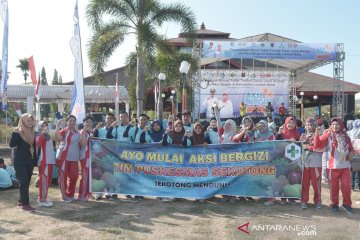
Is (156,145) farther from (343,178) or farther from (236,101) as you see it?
(236,101)

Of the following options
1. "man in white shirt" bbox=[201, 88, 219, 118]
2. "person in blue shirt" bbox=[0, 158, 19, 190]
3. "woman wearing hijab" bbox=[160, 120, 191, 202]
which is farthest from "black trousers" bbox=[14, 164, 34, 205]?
"man in white shirt" bbox=[201, 88, 219, 118]

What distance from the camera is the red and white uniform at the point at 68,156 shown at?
690cm

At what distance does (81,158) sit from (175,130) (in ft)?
5.82

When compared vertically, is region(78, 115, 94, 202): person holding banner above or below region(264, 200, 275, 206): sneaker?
above

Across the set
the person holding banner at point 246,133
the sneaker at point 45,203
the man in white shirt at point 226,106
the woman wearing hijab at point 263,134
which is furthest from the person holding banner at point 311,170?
the man in white shirt at point 226,106

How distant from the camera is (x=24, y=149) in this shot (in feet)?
20.6

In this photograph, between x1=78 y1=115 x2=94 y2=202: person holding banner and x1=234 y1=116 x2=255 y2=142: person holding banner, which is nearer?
x1=234 y1=116 x2=255 y2=142: person holding banner

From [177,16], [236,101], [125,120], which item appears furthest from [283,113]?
[125,120]

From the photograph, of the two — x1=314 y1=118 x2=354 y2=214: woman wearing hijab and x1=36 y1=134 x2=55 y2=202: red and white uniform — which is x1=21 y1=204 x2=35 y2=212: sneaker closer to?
x1=36 y1=134 x2=55 y2=202: red and white uniform

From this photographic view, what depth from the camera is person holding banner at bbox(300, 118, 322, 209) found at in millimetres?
6445

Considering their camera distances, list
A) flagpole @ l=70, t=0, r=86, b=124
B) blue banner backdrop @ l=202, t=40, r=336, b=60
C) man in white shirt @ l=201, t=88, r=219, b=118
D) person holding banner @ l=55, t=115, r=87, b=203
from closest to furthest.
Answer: person holding banner @ l=55, t=115, r=87, b=203 < flagpole @ l=70, t=0, r=86, b=124 < blue banner backdrop @ l=202, t=40, r=336, b=60 < man in white shirt @ l=201, t=88, r=219, b=118

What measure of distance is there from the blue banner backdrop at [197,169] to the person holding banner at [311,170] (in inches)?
4.2
